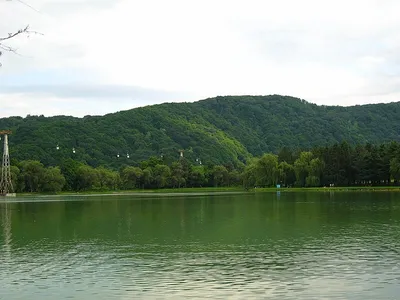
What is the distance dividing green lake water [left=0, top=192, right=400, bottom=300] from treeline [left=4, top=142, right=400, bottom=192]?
66097 mm

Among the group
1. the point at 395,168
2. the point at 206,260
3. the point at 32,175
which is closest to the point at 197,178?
the point at 32,175

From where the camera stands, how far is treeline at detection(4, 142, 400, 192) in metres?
104

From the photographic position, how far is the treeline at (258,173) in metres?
104

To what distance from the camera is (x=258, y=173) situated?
4624 inches

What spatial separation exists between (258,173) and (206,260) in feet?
312

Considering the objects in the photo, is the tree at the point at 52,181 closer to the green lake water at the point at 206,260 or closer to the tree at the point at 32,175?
the tree at the point at 32,175

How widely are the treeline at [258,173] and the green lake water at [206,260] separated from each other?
6610 cm

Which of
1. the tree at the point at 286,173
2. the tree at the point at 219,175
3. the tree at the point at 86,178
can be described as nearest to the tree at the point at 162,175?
the tree at the point at 219,175

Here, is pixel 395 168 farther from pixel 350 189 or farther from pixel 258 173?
pixel 258 173

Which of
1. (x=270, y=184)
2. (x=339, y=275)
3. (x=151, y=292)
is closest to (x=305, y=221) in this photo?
(x=339, y=275)

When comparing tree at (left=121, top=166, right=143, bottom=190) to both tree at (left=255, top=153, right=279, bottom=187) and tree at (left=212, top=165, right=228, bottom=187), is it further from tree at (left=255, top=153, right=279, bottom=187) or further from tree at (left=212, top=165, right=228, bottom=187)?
tree at (left=255, top=153, right=279, bottom=187)

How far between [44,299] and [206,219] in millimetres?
27236

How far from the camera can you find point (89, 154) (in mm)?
181750

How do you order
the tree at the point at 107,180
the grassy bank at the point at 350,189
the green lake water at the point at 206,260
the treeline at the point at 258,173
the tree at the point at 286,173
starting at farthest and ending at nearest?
the tree at the point at 107,180
the tree at the point at 286,173
the treeline at the point at 258,173
the grassy bank at the point at 350,189
the green lake water at the point at 206,260
